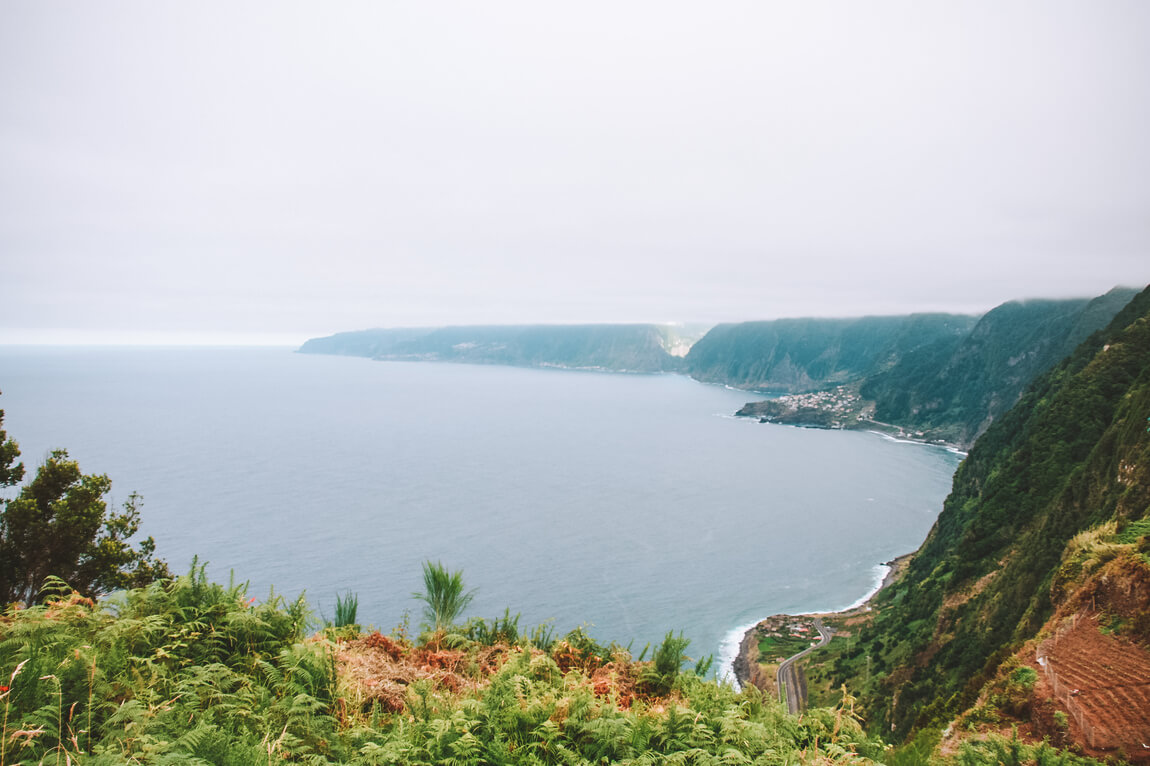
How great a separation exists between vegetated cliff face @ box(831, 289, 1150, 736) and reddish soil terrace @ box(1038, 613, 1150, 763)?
0.64 meters

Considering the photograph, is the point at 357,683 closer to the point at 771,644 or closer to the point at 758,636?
the point at 771,644

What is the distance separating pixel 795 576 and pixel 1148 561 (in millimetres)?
62901

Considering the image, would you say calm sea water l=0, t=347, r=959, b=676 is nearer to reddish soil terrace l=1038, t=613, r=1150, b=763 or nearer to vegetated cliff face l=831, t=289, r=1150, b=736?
vegetated cliff face l=831, t=289, r=1150, b=736

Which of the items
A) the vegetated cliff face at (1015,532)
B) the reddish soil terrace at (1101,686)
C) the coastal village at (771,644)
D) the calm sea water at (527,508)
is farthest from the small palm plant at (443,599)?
the coastal village at (771,644)

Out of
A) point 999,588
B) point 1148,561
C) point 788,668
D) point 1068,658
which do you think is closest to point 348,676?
point 1068,658

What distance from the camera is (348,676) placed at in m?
6.07

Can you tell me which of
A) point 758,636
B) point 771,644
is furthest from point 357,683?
point 758,636

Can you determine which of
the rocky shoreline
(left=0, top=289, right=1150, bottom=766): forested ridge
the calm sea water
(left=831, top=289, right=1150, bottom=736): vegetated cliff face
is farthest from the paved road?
(left=0, top=289, right=1150, bottom=766): forested ridge

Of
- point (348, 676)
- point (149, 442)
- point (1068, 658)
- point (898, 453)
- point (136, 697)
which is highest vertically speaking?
point (136, 697)

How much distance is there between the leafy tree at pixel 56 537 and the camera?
1176cm

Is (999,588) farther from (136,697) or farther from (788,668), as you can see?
(136,697)

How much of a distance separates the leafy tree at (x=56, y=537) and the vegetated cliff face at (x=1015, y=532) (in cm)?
1668

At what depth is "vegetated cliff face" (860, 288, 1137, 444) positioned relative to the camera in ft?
505

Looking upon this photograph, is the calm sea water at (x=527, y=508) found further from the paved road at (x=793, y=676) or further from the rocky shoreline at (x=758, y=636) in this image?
the paved road at (x=793, y=676)
